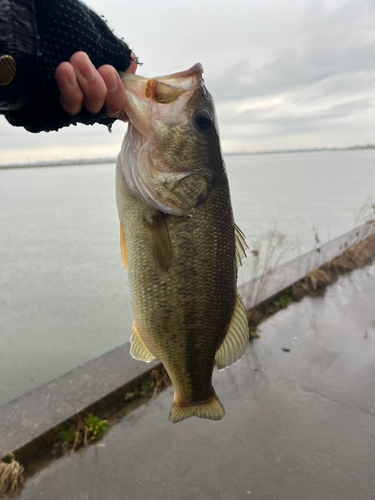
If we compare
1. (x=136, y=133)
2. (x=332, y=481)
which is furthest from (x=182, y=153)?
(x=332, y=481)

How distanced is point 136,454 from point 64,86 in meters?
2.72

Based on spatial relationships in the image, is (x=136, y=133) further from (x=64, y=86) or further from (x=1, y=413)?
(x=1, y=413)

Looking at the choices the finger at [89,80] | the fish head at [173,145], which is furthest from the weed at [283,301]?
the finger at [89,80]

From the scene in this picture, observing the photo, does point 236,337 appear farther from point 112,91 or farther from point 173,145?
point 112,91

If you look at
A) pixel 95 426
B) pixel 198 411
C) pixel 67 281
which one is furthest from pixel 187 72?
pixel 67 281

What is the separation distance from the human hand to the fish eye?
34cm

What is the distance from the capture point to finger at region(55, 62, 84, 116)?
1.22 m

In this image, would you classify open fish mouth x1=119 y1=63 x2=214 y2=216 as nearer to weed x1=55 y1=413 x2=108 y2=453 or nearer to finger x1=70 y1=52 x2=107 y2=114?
finger x1=70 y1=52 x2=107 y2=114

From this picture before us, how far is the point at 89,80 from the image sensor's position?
1.25m

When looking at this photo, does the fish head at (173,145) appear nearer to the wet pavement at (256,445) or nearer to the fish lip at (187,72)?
the fish lip at (187,72)

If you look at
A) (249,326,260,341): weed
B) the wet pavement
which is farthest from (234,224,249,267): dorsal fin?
(249,326,260,341): weed

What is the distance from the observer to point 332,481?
8.70ft

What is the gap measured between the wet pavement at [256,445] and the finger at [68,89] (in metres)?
2.56

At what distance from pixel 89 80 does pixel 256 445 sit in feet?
9.64
